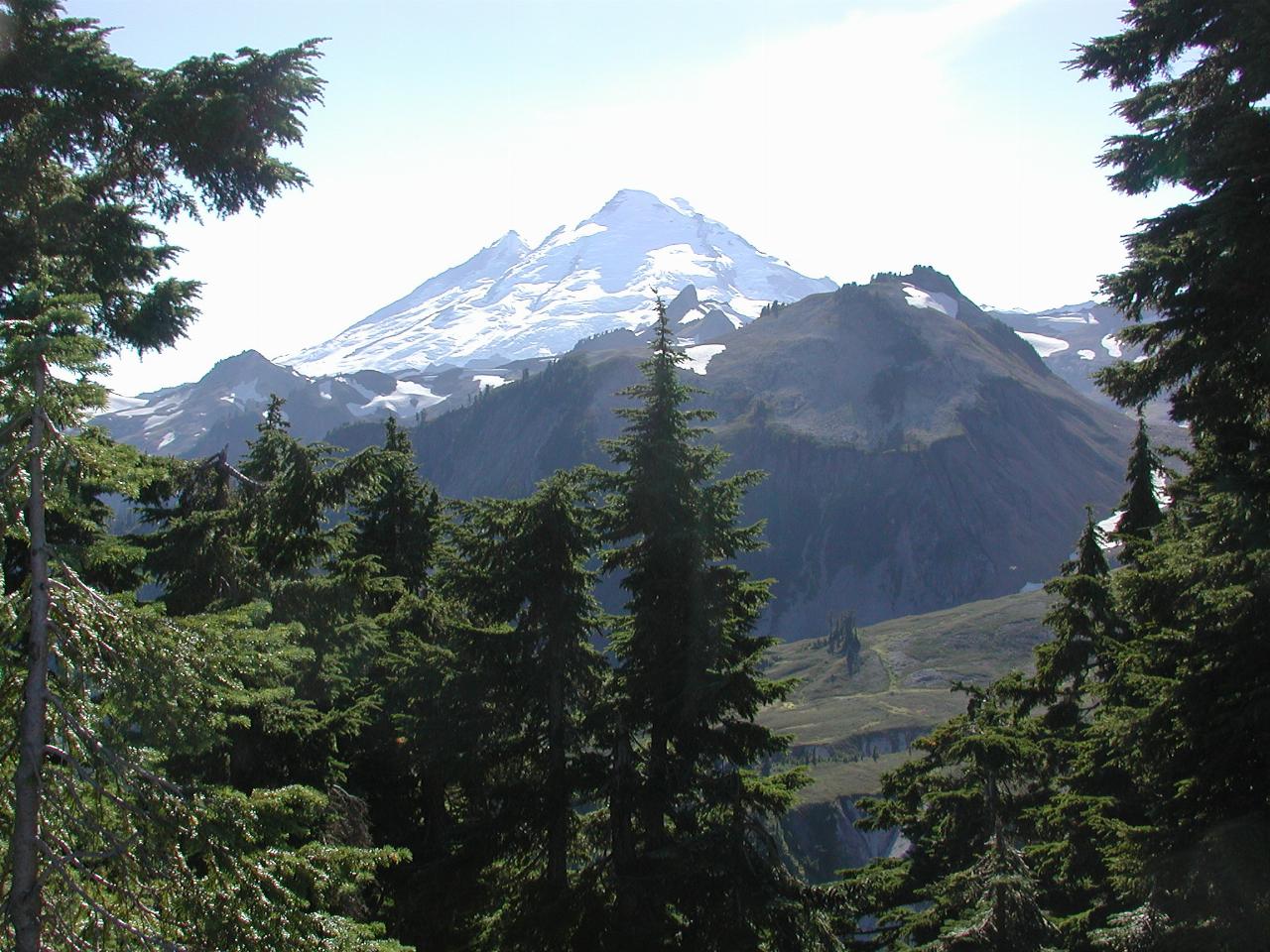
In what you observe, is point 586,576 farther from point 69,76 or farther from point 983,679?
point 983,679

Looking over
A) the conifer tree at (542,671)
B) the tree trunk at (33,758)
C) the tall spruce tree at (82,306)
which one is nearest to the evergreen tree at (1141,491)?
the conifer tree at (542,671)

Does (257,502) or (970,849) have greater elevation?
(257,502)

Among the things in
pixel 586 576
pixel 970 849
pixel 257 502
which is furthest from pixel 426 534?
pixel 970 849

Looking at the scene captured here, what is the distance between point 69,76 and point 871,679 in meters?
175

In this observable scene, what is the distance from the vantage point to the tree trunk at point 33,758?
441 cm

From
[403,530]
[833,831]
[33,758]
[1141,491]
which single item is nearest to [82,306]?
[33,758]

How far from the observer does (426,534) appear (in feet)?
82.9

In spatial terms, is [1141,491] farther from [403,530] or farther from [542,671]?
Result: [403,530]

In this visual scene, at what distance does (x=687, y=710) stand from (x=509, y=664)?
3.45 m

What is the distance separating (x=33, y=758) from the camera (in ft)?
14.7

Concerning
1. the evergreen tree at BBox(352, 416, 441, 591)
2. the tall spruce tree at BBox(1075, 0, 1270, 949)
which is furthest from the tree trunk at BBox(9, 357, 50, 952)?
the evergreen tree at BBox(352, 416, 441, 591)

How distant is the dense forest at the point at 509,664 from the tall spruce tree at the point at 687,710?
0.25ft

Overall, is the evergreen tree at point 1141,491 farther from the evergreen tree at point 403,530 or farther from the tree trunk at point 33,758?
the tree trunk at point 33,758

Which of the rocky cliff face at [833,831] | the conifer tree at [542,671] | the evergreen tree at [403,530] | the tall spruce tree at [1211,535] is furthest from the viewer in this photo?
the rocky cliff face at [833,831]
